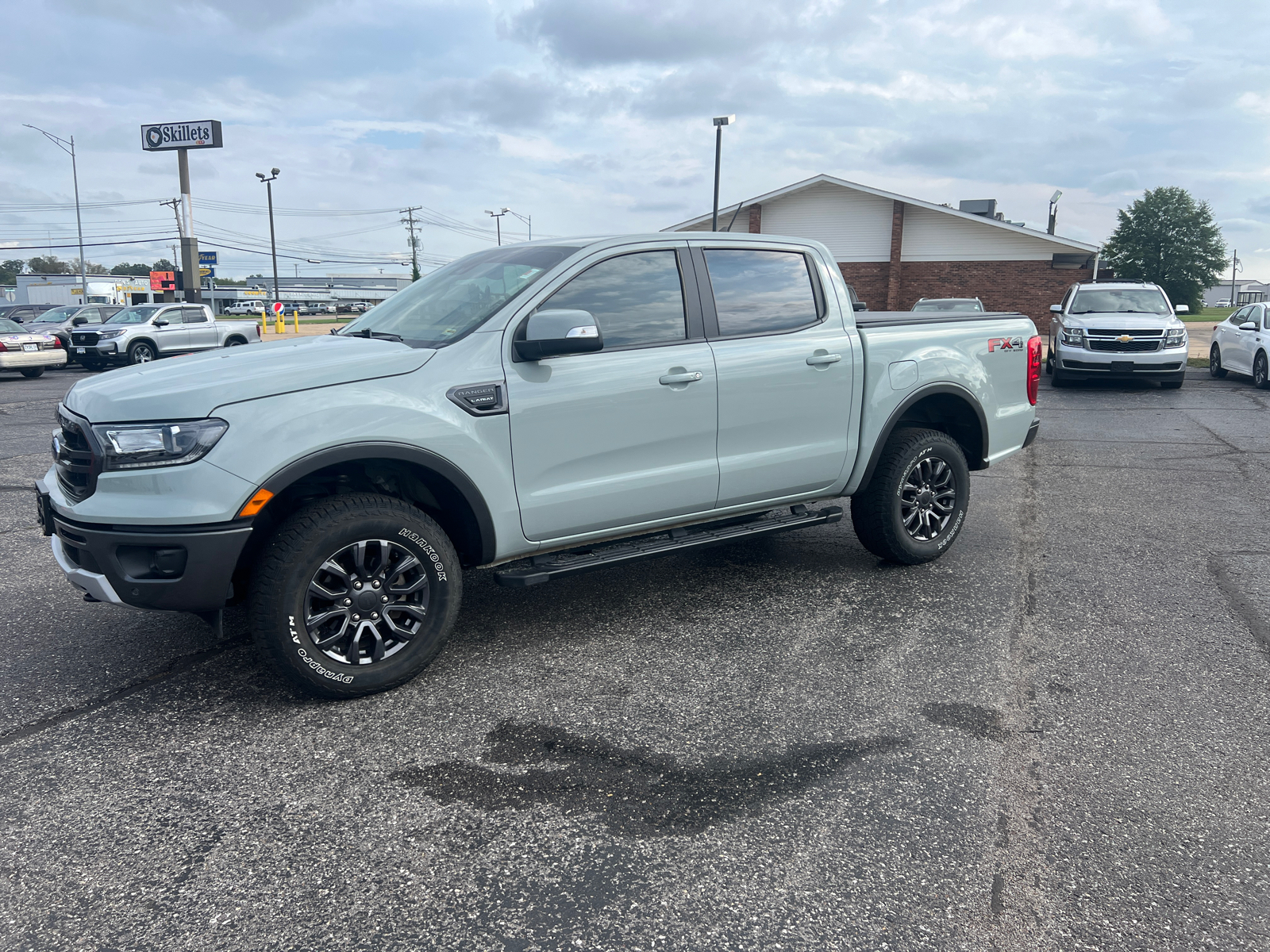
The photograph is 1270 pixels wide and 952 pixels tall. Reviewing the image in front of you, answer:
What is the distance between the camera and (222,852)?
278 cm

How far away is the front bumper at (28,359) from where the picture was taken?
20.7 m

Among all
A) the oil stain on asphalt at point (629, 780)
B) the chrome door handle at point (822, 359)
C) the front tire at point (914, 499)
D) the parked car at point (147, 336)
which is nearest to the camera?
the oil stain on asphalt at point (629, 780)

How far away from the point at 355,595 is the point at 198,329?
23615mm

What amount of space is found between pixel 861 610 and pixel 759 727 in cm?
153

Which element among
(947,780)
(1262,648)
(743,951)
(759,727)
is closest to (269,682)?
(759,727)

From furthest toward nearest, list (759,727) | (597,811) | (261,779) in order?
(759,727)
(261,779)
(597,811)

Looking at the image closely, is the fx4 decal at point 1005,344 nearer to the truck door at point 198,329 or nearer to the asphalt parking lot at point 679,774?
the asphalt parking lot at point 679,774

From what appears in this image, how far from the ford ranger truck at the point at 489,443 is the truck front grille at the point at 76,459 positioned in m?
0.02

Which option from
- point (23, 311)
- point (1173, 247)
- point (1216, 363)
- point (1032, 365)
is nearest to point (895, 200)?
Result: point (1216, 363)

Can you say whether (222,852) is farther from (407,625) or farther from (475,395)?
(475,395)

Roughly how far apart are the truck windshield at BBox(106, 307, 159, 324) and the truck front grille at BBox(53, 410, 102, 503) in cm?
2286

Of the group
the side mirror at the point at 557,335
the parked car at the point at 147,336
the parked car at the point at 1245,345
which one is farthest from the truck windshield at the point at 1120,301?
the parked car at the point at 147,336

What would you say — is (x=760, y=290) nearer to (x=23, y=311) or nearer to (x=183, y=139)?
(x=183, y=139)

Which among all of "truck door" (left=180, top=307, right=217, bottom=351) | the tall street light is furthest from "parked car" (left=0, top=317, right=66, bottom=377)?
the tall street light
